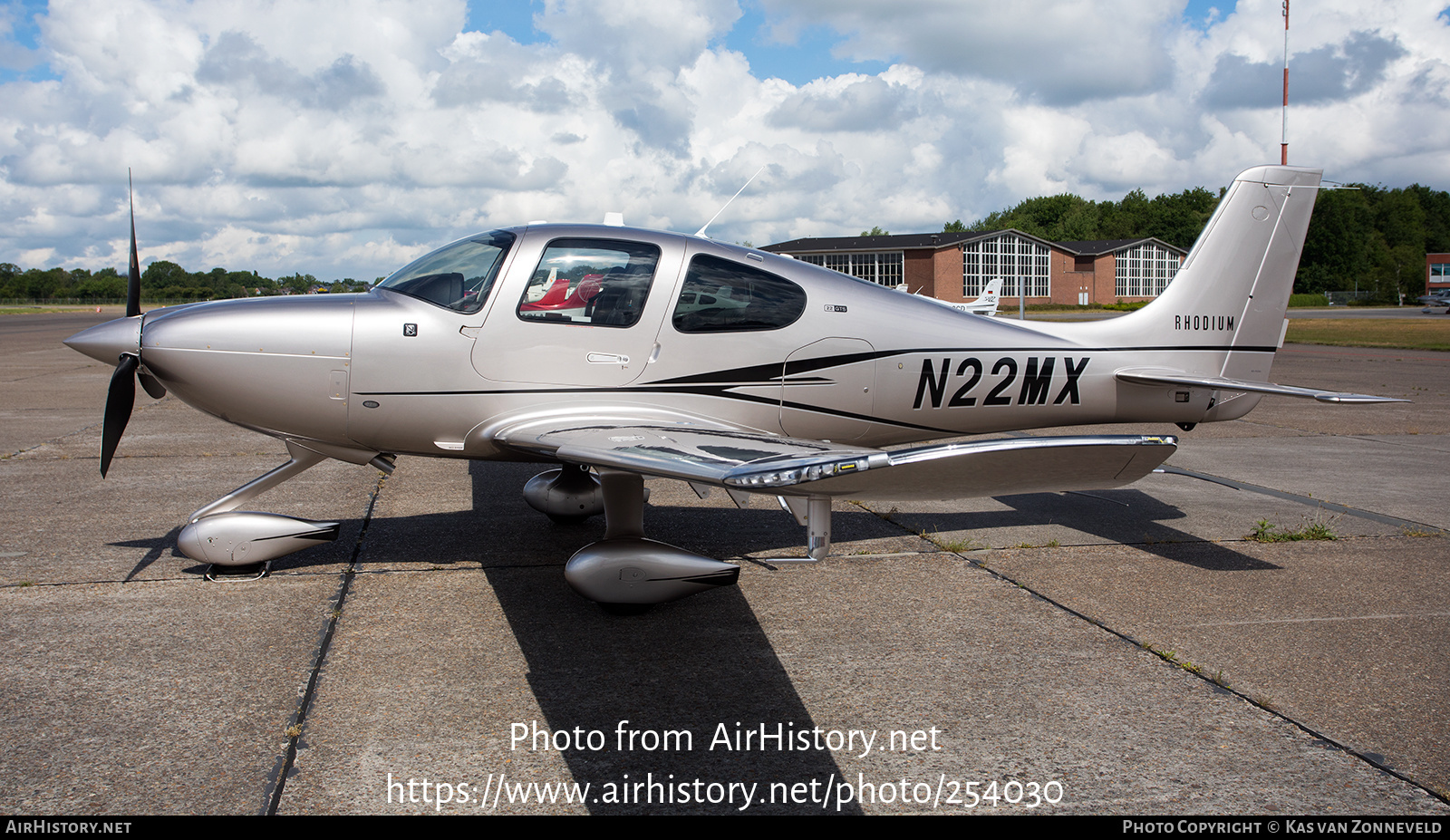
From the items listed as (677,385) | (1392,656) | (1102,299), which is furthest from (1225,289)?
(1102,299)

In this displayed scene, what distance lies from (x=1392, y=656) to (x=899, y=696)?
2603 millimetres

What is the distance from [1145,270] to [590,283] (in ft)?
332

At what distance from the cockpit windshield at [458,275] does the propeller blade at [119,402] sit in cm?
147

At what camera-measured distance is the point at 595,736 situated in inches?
144

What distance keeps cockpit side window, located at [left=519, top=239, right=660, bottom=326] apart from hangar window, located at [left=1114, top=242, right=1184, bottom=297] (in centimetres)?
9759

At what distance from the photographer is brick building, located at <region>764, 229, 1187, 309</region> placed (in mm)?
80312

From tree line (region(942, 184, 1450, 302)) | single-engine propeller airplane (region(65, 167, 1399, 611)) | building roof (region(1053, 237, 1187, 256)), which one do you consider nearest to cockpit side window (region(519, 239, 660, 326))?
single-engine propeller airplane (region(65, 167, 1399, 611))

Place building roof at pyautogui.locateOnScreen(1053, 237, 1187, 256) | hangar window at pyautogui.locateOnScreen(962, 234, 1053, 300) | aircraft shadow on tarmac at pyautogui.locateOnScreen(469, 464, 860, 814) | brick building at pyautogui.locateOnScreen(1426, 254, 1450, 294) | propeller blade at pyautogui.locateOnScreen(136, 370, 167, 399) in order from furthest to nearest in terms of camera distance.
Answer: building roof at pyautogui.locateOnScreen(1053, 237, 1187, 256)
hangar window at pyautogui.locateOnScreen(962, 234, 1053, 300)
brick building at pyautogui.locateOnScreen(1426, 254, 1450, 294)
propeller blade at pyautogui.locateOnScreen(136, 370, 167, 399)
aircraft shadow on tarmac at pyautogui.locateOnScreen(469, 464, 860, 814)

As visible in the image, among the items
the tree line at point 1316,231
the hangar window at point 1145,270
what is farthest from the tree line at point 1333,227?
the hangar window at point 1145,270

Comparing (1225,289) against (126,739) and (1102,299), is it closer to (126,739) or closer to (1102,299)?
(126,739)

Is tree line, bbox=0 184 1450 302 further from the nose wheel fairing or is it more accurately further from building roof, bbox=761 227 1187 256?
the nose wheel fairing

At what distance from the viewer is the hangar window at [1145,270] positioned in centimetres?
9381

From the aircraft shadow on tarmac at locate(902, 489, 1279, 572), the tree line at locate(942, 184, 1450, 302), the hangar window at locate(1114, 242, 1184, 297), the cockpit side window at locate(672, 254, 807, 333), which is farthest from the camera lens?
the tree line at locate(942, 184, 1450, 302)

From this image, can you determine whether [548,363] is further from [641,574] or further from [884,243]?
[884,243]
